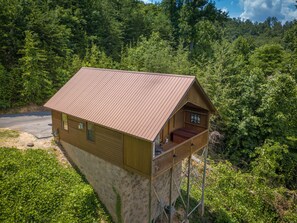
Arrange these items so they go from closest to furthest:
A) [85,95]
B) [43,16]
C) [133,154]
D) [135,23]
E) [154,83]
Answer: [133,154], [154,83], [85,95], [43,16], [135,23]

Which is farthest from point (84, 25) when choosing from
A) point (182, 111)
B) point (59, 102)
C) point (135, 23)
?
point (182, 111)

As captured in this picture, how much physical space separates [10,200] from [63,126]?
5.40 meters

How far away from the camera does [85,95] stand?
44.6 feet

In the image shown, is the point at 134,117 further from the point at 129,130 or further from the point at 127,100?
the point at 127,100

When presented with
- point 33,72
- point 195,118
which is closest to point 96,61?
point 33,72

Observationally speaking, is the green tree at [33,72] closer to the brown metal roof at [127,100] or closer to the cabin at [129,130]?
the cabin at [129,130]

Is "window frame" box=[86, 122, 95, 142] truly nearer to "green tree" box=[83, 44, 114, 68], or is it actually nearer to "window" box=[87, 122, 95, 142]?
"window" box=[87, 122, 95, 142]

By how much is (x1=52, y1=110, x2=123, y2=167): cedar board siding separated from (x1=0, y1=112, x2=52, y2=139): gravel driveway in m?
3.15

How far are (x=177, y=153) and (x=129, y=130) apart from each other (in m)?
2.86

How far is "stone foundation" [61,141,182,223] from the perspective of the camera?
11.8 metres

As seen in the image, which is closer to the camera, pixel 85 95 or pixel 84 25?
Answer: pixel 85 95

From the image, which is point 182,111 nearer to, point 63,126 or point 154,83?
point 154,83

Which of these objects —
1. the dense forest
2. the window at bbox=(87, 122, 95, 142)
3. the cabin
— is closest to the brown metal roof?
the cabin

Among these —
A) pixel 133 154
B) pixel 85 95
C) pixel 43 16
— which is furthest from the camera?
pixel 43 16
